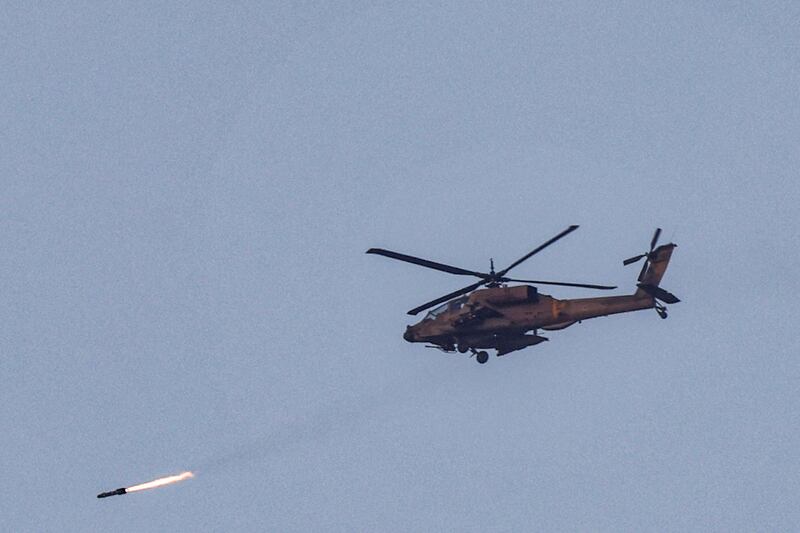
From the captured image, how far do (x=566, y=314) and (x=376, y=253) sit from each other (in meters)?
12.8

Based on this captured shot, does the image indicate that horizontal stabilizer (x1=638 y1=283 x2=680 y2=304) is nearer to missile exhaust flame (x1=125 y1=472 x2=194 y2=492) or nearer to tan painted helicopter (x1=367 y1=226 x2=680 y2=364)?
tan painted helicopter (x1=367 y1=226 x2=680 y2=364)

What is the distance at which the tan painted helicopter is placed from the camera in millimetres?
87062

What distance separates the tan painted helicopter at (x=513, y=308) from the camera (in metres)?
87.1

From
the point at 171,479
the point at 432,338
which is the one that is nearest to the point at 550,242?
the point at 432,338

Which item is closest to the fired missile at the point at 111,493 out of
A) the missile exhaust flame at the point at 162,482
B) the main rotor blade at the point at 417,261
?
the missile exhaust flame at the point at 162,482

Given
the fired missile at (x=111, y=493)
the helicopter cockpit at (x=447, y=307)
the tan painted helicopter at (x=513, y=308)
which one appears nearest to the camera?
the fired missile at (x=111, y=493)

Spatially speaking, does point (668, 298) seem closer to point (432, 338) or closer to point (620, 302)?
point (620, 302)

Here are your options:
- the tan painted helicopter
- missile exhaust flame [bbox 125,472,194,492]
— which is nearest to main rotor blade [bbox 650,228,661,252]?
the tan painted helicopter

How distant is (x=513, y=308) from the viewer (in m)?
89.4

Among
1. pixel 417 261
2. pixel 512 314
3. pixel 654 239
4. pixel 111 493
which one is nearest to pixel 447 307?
pixel 512 314

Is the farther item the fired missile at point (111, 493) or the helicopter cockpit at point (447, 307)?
the helicopter cockpit at point (447, 307)

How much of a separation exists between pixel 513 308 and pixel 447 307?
4.88m

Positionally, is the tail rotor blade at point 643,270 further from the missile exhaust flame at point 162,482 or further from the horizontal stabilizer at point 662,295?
the missile exhaust flame at point 162,482

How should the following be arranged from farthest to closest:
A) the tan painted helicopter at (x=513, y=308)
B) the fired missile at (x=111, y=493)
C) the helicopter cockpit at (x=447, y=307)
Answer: the helicopter cockpit at (x=447, y=307) < the tan painted helicopter at (x=513, y=308) < the fired missile at (x=111, y=493)
